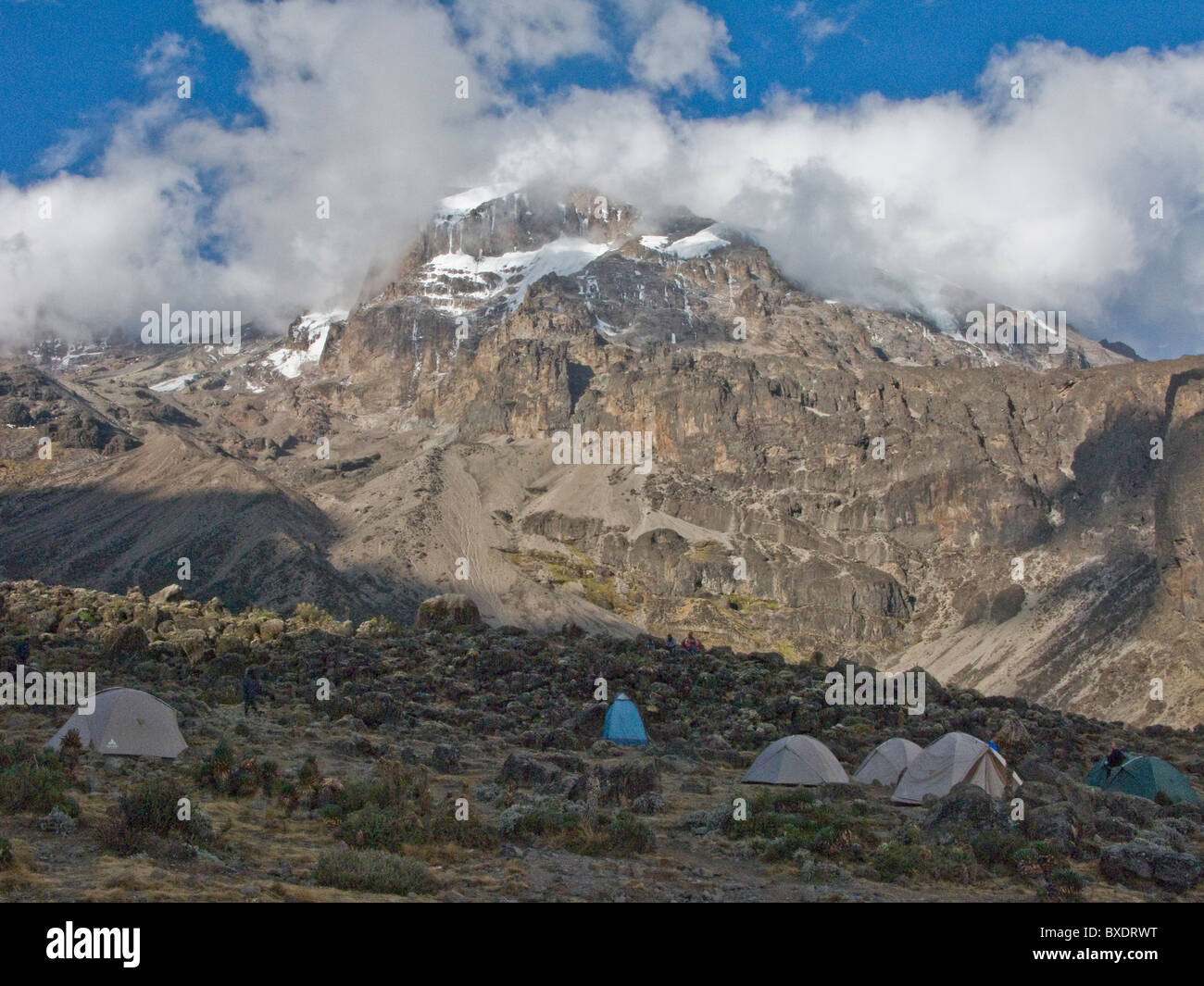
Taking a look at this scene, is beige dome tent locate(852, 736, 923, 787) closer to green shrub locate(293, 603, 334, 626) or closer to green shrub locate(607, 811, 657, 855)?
green shrub locate(607, 811, 657, 855)

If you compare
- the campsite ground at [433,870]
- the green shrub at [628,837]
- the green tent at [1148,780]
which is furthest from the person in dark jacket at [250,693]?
the green tent at [1148,780]

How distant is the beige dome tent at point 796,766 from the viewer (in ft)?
102

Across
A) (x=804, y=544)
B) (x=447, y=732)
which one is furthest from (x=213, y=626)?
(x=804, y=544)

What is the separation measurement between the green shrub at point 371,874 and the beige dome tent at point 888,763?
62.2 ft

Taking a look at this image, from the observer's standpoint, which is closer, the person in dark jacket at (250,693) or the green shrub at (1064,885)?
the green shrub at (1064,885)

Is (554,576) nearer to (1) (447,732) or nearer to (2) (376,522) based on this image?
(2) (376,522)

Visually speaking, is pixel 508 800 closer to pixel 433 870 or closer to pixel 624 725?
pixel 433 870

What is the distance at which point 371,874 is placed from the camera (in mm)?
16141

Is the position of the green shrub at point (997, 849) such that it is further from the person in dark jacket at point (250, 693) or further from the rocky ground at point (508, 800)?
the person in dark jacket at point (250, 693)

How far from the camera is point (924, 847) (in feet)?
67.8

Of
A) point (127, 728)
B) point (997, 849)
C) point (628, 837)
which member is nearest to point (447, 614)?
point (127, 728)

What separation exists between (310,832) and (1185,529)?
134 meters

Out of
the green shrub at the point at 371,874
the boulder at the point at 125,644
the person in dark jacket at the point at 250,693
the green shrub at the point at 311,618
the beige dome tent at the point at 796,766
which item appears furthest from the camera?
the green shrub at the point at 311,618
